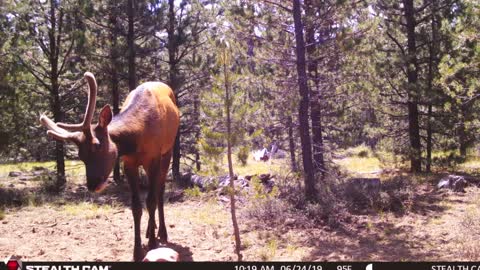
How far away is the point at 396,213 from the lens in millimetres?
8883

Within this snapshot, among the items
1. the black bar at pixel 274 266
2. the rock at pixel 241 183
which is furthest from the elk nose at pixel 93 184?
the rock at pixel 241 183

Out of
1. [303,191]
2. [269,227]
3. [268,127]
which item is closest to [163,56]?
[268,127]

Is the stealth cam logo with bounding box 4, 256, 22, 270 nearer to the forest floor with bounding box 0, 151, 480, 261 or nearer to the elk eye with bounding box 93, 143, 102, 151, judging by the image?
the forest floor with bounding box 0, 151, 480, 261

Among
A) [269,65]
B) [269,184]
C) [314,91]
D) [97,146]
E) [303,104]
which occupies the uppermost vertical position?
[269,65]

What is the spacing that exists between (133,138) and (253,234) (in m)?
3.26

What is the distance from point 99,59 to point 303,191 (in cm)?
806

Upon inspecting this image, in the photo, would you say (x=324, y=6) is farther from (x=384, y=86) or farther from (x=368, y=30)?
(x=384, y=86)

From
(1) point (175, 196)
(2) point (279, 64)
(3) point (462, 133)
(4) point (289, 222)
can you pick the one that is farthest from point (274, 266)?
(3) point (462, 133)

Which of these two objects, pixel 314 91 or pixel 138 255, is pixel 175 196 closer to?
pixel 314 91

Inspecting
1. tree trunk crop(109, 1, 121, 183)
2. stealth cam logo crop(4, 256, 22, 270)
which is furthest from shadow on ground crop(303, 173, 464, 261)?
tree trunk crop(109, 1, 121, 183)

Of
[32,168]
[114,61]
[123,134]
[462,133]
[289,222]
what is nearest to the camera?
[123,134]

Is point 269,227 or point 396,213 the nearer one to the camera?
point 269,227

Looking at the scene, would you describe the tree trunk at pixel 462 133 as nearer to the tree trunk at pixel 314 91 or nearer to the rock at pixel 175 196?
the tree trunk at pixel 314 91

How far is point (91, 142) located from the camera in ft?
15.2
